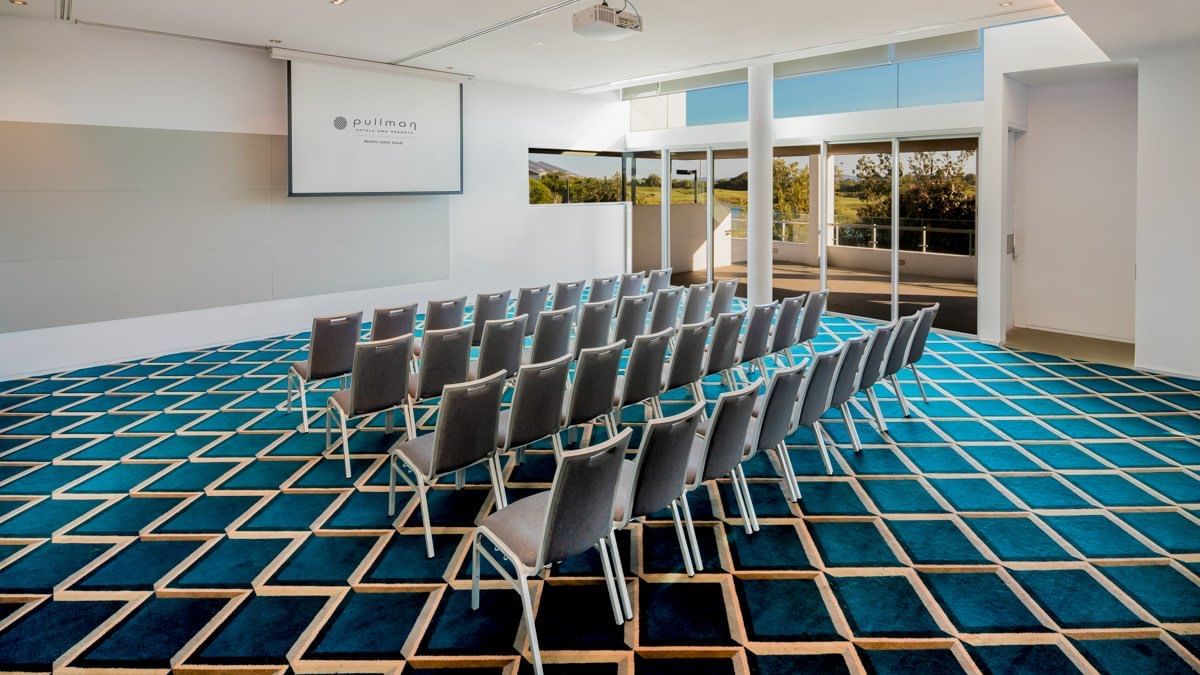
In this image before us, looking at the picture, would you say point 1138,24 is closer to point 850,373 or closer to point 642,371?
point 850,373

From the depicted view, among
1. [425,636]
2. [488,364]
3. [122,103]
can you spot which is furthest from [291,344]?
[425,636]

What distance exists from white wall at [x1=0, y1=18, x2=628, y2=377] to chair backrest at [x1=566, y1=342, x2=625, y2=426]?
21.8 feet

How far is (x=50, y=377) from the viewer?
305 inches

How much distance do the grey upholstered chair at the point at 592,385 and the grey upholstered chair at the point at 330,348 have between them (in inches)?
79.2

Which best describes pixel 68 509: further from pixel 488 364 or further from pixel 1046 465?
pixel 1046 465

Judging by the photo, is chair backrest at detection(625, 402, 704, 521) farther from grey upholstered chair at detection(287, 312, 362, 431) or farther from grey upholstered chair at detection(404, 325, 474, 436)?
grey upholstered chair at detection(287, 312, 362, 431)

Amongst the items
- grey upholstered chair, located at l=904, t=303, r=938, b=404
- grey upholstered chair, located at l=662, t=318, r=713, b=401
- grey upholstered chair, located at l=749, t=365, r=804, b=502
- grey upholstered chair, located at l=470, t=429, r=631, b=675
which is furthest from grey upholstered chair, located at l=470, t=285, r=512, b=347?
grey upholstered chair, located at l=470, t=429, r=631, b=675

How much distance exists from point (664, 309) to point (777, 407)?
2.99 meters

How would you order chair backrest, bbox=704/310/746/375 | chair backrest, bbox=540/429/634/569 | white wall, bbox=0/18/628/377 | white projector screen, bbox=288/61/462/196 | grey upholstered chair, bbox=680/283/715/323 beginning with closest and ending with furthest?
chair backrest, bbox=540/429/634/569, chair backrest, bbox=704/310/746/375, grey upholstered chair, bbox=680/283/715/323, white wall, bbox=0/18/628/377, white projector screen, bbox=288/61/462/196

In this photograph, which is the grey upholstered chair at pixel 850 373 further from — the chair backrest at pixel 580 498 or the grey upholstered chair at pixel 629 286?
the grey upholstered chair at pixel 629 286


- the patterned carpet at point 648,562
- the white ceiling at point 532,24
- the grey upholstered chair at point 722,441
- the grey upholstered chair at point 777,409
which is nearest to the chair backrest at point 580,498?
the patterned carpet at point 648,562

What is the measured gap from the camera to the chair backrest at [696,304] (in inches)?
283

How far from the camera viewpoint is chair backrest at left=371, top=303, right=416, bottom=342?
19.7 feet

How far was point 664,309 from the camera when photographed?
6.99 metres
